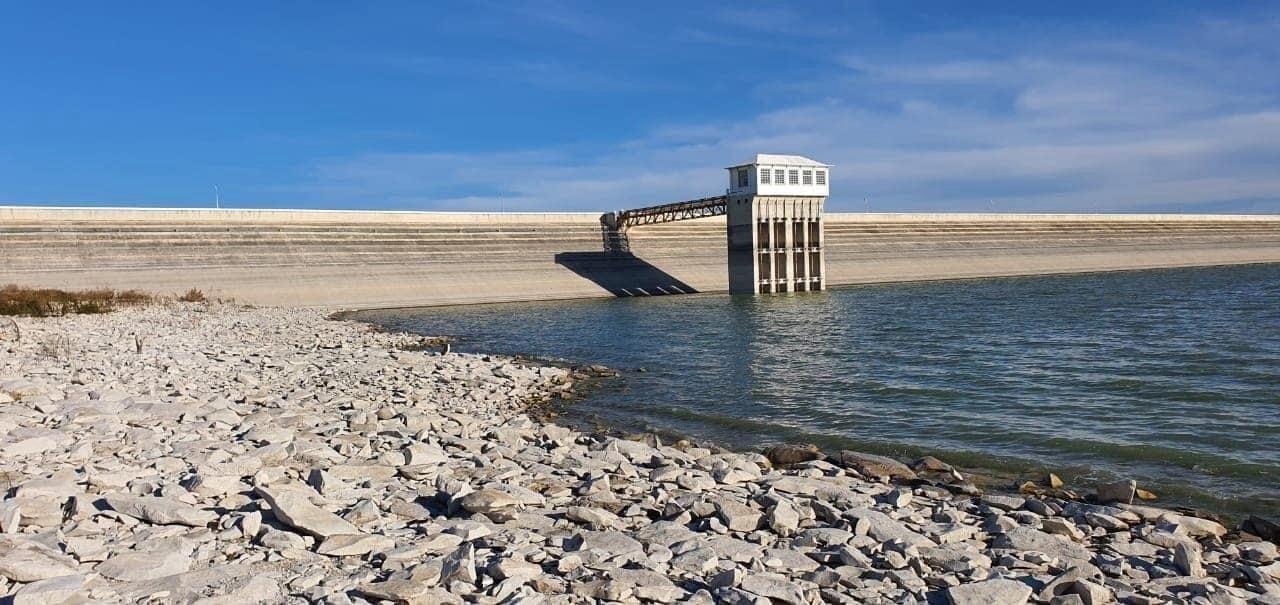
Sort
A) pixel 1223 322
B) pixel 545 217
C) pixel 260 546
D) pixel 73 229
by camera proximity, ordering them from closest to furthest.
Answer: pixel 260 546 < pixel 1223 322 < pixel 73 229 < pixel 545 217

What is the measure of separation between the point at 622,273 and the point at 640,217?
750 centimetres

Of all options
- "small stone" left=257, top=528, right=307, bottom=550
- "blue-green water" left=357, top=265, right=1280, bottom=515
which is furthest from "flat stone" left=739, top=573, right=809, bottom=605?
"blue-green water" left=357, top=265, right=1280, bottom=515

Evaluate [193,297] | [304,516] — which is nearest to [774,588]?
[304,516]

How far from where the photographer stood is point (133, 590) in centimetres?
630

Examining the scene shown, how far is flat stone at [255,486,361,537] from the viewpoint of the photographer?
7.54 m

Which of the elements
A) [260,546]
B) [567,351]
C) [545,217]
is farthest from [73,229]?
[260,546]

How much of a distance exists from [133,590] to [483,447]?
6.29 metres

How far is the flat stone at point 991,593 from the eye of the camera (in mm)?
6738

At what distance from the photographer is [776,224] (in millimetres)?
68812

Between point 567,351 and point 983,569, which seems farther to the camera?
point 567,351

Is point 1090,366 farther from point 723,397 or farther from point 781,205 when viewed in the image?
point 781,205

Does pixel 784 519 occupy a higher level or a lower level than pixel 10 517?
lower

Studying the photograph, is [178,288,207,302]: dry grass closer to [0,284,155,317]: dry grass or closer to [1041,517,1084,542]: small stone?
[0,284,155,317]: dry grass

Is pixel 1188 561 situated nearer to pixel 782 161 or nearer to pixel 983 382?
pixel 983 382
